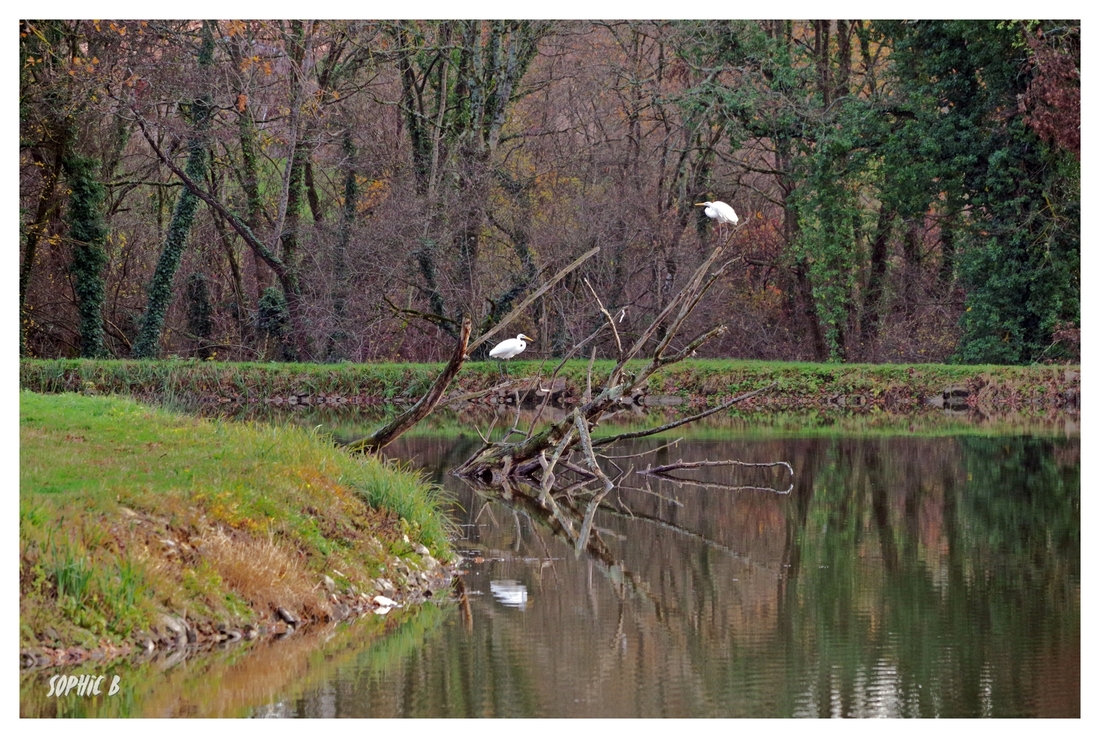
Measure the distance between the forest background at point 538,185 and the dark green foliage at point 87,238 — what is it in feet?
0.24

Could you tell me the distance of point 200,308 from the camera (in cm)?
3847

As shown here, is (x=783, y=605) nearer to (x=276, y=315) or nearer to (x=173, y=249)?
(x=276, y=315)

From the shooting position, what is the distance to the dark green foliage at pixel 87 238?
1367 inches

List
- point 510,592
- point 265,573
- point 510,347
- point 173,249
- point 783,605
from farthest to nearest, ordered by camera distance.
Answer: point 173,249 → point 510,347 → point 510,592 → point 783,605 → point 265,573

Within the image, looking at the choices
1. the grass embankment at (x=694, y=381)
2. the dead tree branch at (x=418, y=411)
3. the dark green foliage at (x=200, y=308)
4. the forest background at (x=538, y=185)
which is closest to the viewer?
the dead tree branch at (x=418, y=411)

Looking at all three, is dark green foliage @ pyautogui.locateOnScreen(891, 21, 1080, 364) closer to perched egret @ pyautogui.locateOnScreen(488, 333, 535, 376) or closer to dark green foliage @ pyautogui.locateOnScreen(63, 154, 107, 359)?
perched egret @ pyautogui.locateOnScreen(488, 333, 535, 376)

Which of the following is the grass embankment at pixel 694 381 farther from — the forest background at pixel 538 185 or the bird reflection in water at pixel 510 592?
the bird reflection in water at pixel 510 592

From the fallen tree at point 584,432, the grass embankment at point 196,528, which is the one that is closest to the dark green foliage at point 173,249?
the fallen tree at point 584,432

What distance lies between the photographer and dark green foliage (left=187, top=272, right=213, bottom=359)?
3841 centimetres

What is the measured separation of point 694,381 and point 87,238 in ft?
51.6

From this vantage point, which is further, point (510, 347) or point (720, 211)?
point (510, 347)

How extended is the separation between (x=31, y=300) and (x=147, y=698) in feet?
103

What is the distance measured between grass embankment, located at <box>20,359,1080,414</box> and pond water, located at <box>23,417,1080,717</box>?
1710cm

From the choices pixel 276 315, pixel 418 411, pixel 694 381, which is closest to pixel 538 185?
pixel 694 381
